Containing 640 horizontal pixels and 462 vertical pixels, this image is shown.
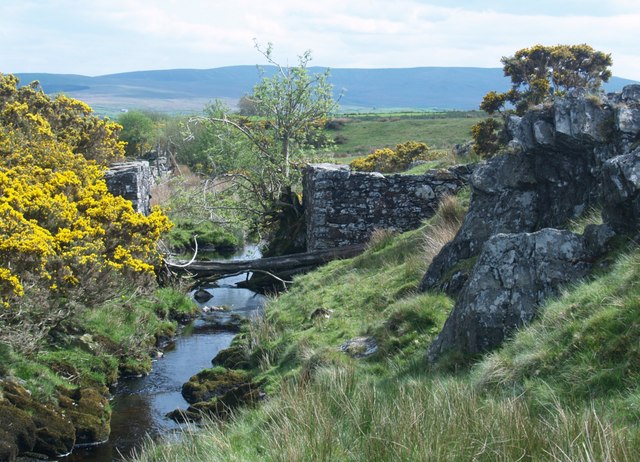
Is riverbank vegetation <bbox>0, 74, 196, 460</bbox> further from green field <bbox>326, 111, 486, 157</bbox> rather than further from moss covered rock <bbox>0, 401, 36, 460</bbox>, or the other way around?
green field <bbox>326, 111, 486, 157</bbox>

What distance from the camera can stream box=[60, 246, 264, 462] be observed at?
439 inches

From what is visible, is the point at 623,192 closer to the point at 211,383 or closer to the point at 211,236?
the point at 211,383

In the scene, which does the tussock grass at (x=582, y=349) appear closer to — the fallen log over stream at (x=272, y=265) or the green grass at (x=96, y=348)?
the green grass at (x=96, y=348)

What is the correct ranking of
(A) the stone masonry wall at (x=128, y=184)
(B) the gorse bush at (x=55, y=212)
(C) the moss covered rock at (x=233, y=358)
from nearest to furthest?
1. (B) the gorse bush at (x=55, y=212)
2. (C) the moss covered rock at (x=233, y=358)
3. (A) the stone masonry wall at (x=128, y=184)

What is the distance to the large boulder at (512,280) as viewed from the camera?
26.7ft

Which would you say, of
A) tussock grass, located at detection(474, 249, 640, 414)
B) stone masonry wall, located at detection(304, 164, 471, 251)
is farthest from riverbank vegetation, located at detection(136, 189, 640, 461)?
stone masonry wall, located at detection(304, 164, 471, 251)

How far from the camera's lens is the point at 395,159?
1308 inches

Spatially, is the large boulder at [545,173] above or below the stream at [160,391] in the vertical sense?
above

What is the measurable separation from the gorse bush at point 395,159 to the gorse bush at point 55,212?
562 inches

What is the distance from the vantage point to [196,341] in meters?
17.0

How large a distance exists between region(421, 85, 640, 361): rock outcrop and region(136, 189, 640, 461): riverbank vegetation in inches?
16.5

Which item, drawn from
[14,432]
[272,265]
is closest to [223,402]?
[14,432]

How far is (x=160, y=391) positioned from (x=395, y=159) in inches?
843

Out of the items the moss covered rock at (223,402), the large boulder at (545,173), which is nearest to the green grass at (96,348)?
the moss covered rock at (223,402)
